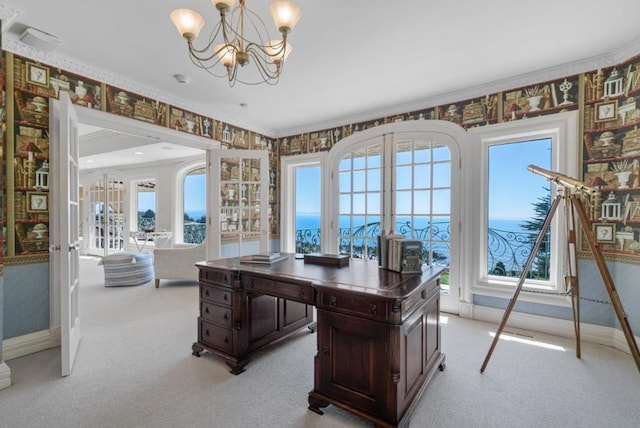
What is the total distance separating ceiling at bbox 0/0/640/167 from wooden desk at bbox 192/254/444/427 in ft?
6.10

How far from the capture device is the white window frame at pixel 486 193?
2.94m

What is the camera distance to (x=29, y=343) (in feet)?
8.34

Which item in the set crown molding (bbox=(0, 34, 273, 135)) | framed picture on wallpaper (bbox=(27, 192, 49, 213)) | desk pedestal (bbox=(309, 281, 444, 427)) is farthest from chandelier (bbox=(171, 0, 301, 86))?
framed picture on wallpaper (bbox=(27, 192, 49, 213))

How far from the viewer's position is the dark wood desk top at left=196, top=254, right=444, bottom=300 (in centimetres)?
165

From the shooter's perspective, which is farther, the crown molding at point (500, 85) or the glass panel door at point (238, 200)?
the glass panel door at point (238, 200)

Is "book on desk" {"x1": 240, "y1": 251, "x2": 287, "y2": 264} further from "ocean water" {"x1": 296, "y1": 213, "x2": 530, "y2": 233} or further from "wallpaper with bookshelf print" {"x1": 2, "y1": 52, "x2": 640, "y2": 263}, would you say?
"ocean water" {"x1": 296, "y1": 213, "x2": 530, "y2": 233}

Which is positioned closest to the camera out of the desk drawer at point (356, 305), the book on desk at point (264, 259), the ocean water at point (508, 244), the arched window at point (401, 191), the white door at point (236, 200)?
the desk drawer at point (356, 305)

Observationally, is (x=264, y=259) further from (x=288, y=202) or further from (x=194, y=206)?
(x=194, y=206)

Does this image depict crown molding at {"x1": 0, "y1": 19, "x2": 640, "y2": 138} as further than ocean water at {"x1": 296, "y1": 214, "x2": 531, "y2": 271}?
No

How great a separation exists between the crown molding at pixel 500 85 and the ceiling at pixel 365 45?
13mm

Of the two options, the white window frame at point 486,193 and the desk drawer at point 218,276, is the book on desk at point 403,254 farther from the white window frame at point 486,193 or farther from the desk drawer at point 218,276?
the white window frame at point 486,193

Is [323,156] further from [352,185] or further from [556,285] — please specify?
[556,285]

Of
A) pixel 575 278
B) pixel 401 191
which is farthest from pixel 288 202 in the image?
pixel 575 278

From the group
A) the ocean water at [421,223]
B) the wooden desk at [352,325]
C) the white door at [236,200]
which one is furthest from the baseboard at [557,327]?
the white door at [236,200]
